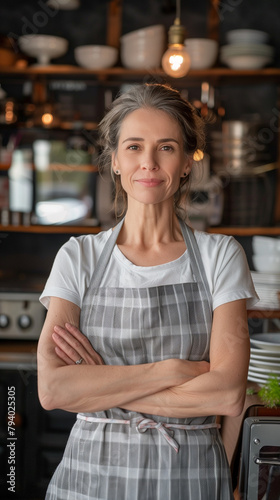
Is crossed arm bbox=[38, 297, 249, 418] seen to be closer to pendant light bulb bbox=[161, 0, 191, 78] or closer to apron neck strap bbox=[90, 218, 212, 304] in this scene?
apron neck strap bbox=[90, 218, 212, 304]

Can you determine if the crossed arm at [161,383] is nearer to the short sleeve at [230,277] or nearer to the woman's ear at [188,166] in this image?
the short sleeve at [230,277]

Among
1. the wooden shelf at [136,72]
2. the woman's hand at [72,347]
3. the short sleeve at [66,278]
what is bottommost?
the woman's hand at [72,347]

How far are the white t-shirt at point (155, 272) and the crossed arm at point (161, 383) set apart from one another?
99 mm

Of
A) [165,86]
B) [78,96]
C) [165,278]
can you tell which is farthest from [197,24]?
[165,278]

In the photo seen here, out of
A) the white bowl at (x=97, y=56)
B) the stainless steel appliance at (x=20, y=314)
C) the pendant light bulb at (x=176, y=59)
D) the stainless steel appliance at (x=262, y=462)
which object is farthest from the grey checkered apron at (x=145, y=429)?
the white bowl at (x=97, y=56)

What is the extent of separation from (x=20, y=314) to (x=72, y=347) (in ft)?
7.62

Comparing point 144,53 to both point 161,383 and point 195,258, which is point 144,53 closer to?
point 195,258

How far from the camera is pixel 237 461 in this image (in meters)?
1.81

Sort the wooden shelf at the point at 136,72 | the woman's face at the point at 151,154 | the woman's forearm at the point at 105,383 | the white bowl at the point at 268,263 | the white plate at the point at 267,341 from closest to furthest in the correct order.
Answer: the woman's forearm at the point at 105,383, the woman's face at the point at 151,154, the white plate at the point at 267,341, the white bowl at the point at 268,263, the wooden shelf at the point at 136,72

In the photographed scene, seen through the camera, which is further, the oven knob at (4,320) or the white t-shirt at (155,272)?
the oven knob at (4,320)

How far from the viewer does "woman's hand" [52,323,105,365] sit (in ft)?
4.73

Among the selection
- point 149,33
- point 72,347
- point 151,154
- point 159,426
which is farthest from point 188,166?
point 149,33

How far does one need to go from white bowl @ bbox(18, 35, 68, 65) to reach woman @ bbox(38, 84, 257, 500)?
2.60 meters

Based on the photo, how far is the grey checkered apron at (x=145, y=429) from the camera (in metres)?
1.40
